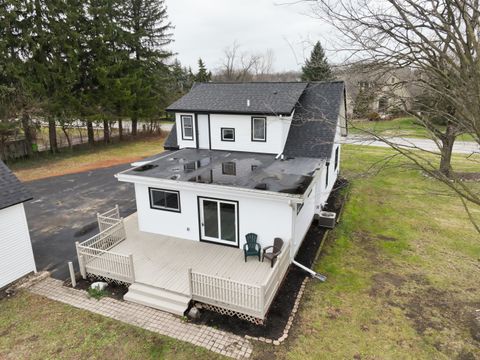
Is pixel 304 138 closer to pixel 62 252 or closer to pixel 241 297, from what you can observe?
pixel 241 297

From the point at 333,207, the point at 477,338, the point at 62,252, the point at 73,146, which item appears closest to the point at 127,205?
Result: the point at 62,252

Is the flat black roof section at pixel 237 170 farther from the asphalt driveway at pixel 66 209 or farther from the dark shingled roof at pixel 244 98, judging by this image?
the asphalt driveway at pixel 66 209

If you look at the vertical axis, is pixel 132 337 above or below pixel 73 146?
below

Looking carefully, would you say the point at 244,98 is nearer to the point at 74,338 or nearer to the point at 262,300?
the point at 262,300

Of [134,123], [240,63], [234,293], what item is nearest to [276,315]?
[234,293]

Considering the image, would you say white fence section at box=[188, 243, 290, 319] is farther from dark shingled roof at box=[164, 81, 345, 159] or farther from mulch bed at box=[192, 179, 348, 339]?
dark shingled roof at box=[164, 81, 345, 159]

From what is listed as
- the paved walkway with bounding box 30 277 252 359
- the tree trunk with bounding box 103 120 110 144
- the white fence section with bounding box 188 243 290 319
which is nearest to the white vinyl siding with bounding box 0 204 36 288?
the paved walkway with bounding box 30 277 252 359
